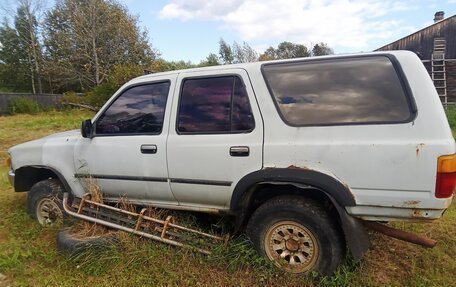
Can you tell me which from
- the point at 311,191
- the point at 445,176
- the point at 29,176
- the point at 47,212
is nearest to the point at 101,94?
the point at 29,176

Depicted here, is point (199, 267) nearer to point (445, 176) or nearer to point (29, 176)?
point (445, 176)

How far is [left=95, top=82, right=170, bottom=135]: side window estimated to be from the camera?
140 inches

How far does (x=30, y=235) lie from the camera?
4.16 metres

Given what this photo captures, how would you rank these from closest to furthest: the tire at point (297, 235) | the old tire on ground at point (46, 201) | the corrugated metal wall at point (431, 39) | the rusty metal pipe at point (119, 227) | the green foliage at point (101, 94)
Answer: the tire at point (297, 235)
the rusty metal pipe at point (119, 227)
the old tire on ground at point (46, 201)
the green foliage at point (101, 94)
the corrugated metal wall at point (431, 39)

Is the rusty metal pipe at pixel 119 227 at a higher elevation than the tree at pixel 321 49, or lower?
lower

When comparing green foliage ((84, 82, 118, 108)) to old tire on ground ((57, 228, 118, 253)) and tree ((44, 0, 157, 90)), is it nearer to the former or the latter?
tree ((44, 0, 157, 90))

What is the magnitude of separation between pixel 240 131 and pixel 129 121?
1.32 meters

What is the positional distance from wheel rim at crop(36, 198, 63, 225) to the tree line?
66.8 feet

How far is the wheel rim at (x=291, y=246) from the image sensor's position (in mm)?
2951

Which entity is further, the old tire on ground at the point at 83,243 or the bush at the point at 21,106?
the bush at the point at 21,106

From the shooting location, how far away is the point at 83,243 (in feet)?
11.3

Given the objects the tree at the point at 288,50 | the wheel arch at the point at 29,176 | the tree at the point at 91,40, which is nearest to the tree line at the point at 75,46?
the tree at the point at 91,40

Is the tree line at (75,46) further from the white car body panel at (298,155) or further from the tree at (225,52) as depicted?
the white car body panel at (298,155)

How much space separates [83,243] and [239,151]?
184cm
